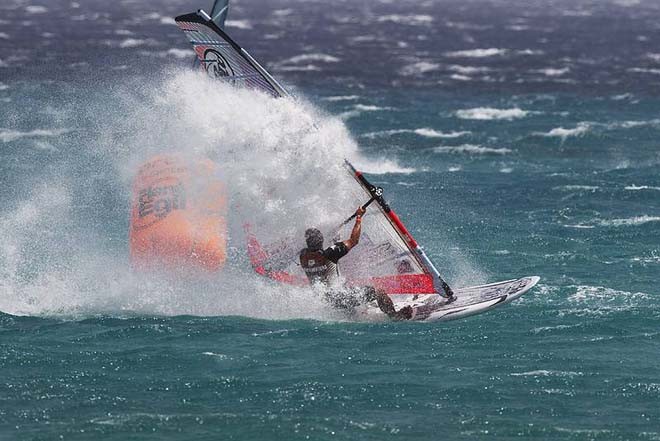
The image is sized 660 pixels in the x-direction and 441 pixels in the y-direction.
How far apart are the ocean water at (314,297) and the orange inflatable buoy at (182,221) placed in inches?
16.8

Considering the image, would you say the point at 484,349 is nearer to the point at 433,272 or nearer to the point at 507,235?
the point at 433,272

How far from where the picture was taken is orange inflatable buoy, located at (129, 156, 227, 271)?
3381cm

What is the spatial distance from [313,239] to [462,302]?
4.22m

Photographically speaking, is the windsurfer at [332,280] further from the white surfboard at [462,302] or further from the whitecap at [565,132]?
the whitecap at [565,132]

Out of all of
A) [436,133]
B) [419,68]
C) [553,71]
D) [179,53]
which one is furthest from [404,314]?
[179,53]

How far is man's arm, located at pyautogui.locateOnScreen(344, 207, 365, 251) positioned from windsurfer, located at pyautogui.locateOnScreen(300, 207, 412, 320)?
0.13 meters

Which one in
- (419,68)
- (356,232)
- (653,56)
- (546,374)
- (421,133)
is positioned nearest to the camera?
(546,374)

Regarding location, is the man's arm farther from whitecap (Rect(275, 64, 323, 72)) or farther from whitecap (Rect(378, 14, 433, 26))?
whitecap (Rect(378, 14, 433, 26))

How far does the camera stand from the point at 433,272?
31266 mm

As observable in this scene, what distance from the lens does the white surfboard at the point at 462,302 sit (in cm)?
3045

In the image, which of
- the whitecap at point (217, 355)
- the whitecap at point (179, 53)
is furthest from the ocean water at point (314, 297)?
the whitecap at point (179, 53)

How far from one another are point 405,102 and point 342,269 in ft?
154

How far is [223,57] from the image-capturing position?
32.4 m

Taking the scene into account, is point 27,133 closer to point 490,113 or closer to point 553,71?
point 490,113
